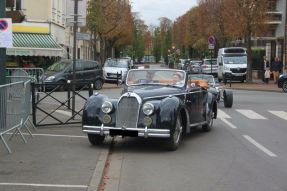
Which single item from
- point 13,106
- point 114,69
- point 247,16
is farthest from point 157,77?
point 247,16

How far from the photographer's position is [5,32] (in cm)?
1191

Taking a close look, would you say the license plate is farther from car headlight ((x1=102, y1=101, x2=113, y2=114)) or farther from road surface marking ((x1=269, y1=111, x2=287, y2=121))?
road surface marking ((x1=269, y1=111, x2=287, y2=121))

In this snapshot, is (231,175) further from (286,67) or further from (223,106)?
(286,67)

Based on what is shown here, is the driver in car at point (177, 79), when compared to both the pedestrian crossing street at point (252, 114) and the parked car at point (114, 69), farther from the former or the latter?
the parked car at point (114, 69)

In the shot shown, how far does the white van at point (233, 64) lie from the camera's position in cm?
4453

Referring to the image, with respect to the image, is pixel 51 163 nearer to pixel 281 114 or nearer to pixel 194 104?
pixel 194 104

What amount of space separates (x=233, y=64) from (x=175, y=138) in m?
34.4

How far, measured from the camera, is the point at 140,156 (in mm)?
10828

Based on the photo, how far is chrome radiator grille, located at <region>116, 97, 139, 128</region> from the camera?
11.2 meters

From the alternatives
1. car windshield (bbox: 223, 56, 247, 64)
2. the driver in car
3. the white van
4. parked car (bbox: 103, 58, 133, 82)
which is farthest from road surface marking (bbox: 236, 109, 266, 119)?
car windshield (bbox: 223, 56, 247, 64)

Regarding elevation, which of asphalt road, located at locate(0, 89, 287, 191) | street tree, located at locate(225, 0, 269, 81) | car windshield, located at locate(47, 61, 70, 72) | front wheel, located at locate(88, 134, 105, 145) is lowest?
asphalt road, located at locate(0, 89, 287, 191)

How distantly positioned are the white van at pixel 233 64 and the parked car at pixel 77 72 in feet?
41.5

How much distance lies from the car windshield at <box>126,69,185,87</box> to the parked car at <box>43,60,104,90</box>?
17.7 m

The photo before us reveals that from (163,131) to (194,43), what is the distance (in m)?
80.5
